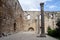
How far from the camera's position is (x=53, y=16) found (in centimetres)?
3381

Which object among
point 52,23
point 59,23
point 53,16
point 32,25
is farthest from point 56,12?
point 59,23

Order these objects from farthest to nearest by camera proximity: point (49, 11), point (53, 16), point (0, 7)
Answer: point (49, 11) < point (53, 16) < point (0, 7)

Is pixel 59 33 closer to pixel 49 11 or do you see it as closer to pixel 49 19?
pixel 49 19

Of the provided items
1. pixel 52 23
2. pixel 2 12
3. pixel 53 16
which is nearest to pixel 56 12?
pixel 53 16

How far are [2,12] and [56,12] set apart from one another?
2475 cm

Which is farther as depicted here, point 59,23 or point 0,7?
point 59,23

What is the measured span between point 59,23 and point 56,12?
2000cm

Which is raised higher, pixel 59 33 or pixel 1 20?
pixel 1 20

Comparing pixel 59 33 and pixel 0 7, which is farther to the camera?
pixel 59 33

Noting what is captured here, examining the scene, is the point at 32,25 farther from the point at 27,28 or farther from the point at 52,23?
the point at 52,23

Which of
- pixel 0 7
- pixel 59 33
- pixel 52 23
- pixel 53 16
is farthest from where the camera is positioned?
pixel 53 16

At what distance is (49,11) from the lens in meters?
36.0

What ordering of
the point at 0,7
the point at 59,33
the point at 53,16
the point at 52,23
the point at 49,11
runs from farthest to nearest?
the point at 49,11 < the point at 53,16 < the point at 52,23 < the point at 59,33 < the point at 0,7

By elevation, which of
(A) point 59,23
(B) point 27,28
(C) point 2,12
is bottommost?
(B) point 27,28
